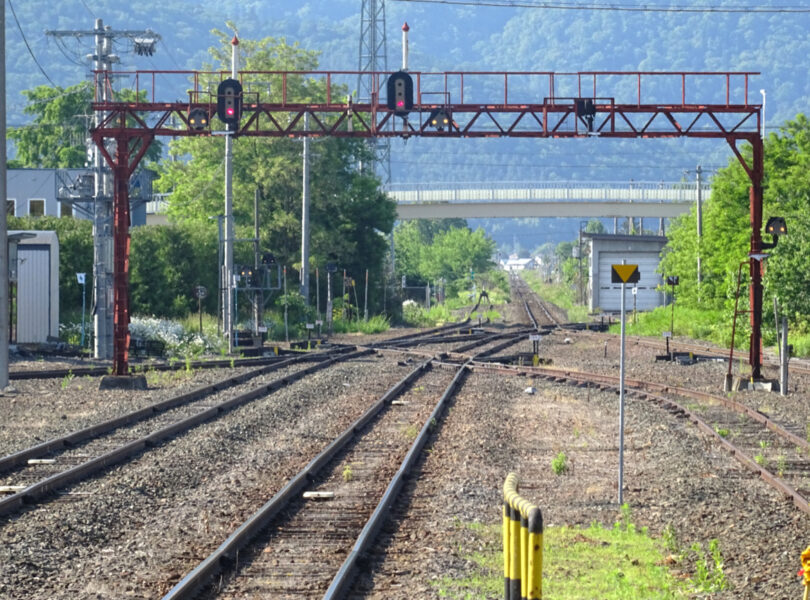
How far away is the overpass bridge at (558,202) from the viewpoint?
3054 inches

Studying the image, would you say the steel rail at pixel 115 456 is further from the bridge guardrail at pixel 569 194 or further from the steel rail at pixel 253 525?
the bridge guardrail at pixel 569 194

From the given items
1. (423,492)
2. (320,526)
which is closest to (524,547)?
(320,526)

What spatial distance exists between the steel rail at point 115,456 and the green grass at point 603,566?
14.7ft

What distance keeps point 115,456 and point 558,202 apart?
65.5 metres

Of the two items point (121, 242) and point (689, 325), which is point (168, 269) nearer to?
point (689, 325)

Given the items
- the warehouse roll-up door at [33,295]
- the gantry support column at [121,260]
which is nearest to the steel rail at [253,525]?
the gantry support column at [121,260]

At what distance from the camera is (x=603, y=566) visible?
32.9 ft

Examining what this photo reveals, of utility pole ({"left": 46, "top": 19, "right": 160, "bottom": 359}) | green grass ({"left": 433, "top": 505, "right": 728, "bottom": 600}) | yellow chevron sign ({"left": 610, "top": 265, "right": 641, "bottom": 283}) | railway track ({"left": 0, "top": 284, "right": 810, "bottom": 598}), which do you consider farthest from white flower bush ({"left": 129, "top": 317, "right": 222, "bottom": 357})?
green grass ({"left": 433, "top": 505, "right": 728, "bottom": 600})

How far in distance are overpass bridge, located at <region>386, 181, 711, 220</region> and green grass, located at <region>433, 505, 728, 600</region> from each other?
219 ft

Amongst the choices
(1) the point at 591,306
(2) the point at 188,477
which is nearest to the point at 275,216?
(1) the point at 591,306

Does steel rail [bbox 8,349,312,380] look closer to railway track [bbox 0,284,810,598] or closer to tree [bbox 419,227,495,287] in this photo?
railway track [bbox 0,284,810,598]

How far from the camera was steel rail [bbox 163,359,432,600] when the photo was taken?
29.0ft

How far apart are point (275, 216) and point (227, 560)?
1922 inches

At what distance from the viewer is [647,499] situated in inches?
515
